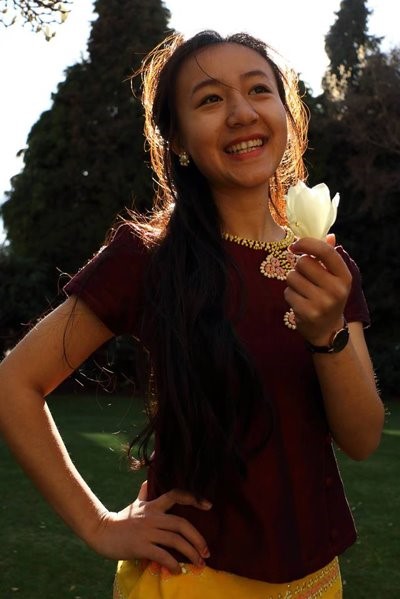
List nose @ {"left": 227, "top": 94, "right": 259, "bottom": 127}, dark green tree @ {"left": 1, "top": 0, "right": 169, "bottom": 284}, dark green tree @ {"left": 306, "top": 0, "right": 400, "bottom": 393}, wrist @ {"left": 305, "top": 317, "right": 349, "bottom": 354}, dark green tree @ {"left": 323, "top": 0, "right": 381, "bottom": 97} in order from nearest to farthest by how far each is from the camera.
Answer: wrist @ {"left": 305, "top": 317, "right": 349, "bottom": 354} → nose @ {"left": 227, "top": 94, "right": 259, "bottom": 127} → dark green tree @ {"left": 306, "top": 0, "right": 400, "bottom": 393} → dark green tree @ {"left": 1, "top": 0, "right": 169, "bottom": 284} → dark green tree @ {"left": 323, "top": 0, "right": 381, "bottom": 97}

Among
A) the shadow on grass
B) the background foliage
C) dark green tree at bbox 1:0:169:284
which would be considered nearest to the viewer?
the shadow on grass

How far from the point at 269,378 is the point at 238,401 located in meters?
0.08

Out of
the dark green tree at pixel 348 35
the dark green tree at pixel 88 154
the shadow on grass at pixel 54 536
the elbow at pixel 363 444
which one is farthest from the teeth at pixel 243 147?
the dark green tree at pixel 348 35

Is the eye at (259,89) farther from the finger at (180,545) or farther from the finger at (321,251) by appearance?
the finger at (180,545)

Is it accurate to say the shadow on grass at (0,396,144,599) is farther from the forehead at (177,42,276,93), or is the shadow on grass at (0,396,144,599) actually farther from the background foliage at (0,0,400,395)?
the background foliage at (0,0,400,395)

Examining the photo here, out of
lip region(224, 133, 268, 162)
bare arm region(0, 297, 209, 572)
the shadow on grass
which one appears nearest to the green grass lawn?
the shadow on grass

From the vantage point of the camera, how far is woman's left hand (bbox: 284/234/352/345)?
1.51m

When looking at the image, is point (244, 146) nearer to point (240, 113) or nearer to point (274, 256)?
point (240, 113)

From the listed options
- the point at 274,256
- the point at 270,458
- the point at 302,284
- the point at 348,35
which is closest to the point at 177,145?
the point at 274,256

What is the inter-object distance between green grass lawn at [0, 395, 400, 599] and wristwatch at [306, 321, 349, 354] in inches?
61.2

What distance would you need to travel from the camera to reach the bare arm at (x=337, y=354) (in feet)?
5.02

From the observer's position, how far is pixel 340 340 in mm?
1651

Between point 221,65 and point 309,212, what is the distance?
58 centimetres

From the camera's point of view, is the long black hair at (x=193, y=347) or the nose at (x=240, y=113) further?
the nose at (x=240, y=113)
